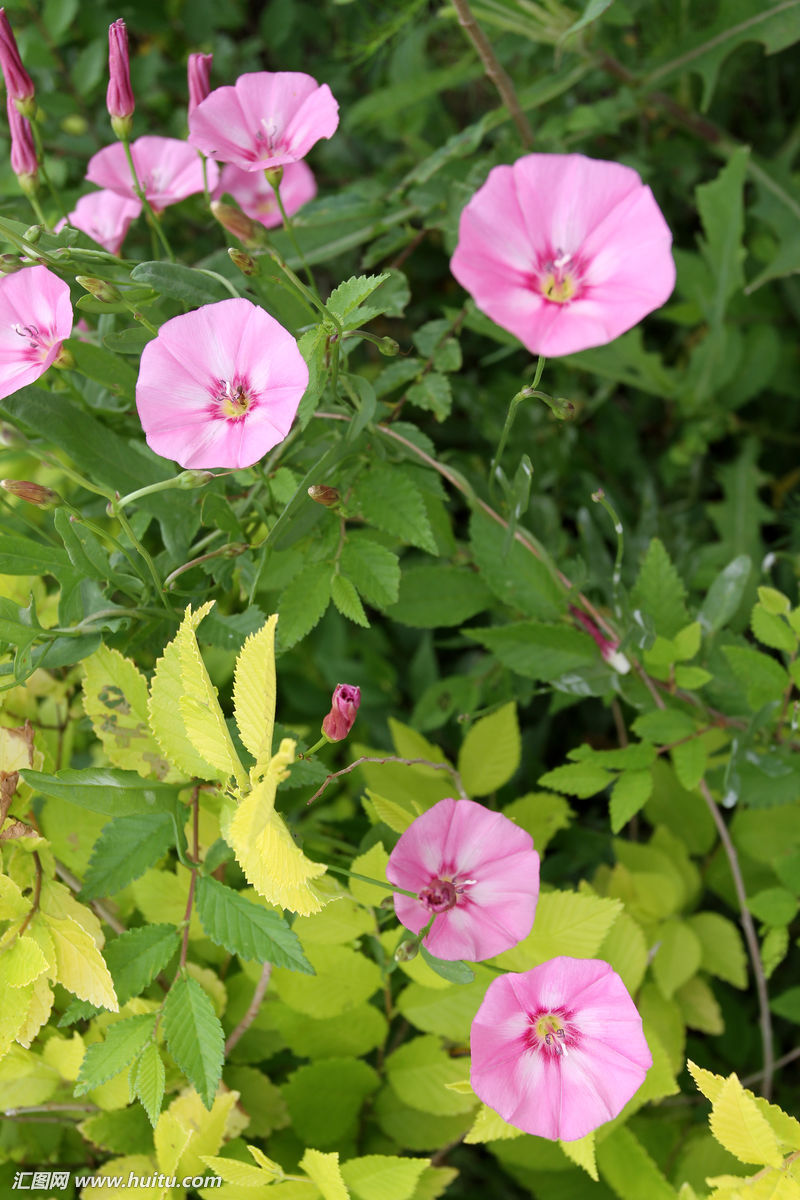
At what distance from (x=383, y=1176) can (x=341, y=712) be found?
1.05 ft

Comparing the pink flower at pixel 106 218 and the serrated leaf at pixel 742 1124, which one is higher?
the pink flower at pixel 106 218

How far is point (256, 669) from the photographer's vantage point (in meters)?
0.49

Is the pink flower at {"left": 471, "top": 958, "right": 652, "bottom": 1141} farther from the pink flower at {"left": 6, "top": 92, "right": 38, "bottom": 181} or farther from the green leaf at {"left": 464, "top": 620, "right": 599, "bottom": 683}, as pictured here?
the pink flower at {"left": 6, "top": 92, "right": 38, "bottom": 181}

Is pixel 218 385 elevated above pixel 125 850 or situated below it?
above

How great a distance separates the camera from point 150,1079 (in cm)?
56

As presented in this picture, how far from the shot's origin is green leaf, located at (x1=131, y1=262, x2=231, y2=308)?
57cm

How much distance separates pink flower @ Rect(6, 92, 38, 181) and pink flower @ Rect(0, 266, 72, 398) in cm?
13

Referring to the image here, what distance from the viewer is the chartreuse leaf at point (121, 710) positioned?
0.61 meters

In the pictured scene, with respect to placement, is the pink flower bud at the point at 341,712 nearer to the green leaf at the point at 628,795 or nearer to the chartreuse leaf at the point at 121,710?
the chartreuse leaf at the point at 121,710

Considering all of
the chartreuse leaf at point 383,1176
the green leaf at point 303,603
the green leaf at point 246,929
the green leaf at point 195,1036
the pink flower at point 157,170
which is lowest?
the chartreuse leaf at point 383,1176

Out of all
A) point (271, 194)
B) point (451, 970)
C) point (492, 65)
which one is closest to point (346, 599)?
point (451, 970)

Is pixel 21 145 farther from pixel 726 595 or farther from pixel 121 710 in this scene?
pixel 726 595

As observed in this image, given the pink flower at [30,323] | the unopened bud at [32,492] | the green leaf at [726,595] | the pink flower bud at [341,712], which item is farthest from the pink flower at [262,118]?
the green leaf at [726,595]

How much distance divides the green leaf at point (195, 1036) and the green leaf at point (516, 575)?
39 centimetres
